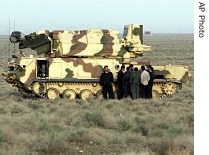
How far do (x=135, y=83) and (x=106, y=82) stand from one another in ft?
3.84

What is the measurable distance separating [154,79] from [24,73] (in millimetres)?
5368

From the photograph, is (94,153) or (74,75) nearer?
(94,153)

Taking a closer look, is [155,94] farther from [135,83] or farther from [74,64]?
[74,64]

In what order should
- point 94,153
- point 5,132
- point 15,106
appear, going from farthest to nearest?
point 15,106, point 5,132, point 94,153

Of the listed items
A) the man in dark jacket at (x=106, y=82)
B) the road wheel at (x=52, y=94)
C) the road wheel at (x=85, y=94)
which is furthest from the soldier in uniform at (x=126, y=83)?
the road wheel at (x=52, y=94)

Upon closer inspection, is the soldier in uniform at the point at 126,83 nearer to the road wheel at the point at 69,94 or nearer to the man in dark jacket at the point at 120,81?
the man in dark jacket at the point at 120,81

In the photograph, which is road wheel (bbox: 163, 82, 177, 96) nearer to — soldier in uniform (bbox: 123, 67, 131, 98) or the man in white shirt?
the man in white shirt

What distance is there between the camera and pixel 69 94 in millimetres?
21172

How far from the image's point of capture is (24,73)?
2067 cm

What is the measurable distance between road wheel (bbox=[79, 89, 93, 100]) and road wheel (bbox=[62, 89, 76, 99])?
0.96 ft
